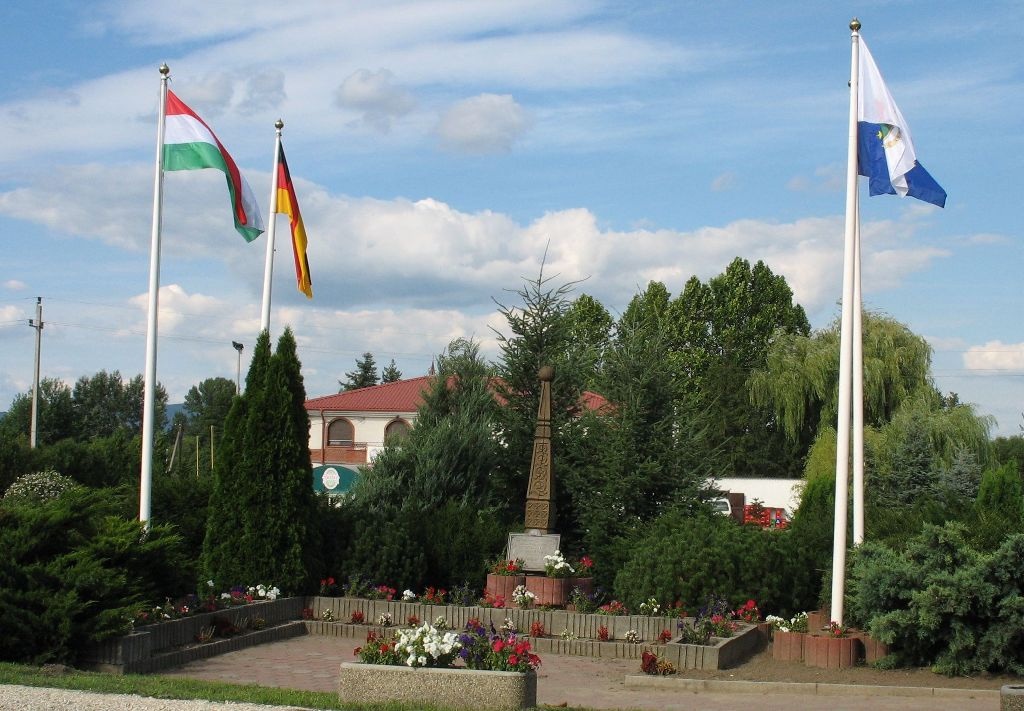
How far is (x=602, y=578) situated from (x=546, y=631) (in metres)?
3.54

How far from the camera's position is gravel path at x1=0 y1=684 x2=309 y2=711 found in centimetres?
772

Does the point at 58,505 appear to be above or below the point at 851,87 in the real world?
below

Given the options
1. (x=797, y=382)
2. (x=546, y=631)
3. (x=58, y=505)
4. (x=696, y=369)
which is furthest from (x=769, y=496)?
(x=58, y=505)

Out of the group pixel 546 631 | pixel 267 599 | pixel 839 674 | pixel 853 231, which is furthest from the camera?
pixel 267 599

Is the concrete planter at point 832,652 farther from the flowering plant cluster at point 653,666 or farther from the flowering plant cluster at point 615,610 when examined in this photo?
the flowering plant cluster at point 615,610

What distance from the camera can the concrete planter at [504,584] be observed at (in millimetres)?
15617

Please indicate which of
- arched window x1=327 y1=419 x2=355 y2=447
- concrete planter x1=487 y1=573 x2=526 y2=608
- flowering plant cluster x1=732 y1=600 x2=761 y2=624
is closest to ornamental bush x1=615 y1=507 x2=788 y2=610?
flowering plant cluster x1=732 y1=600 x2=761 y2=624

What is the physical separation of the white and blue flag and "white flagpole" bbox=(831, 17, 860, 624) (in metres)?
0.09

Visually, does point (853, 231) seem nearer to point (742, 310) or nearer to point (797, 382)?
point (797, 382)

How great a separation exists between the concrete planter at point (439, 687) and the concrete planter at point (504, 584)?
23.4ft

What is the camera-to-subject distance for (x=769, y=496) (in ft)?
130

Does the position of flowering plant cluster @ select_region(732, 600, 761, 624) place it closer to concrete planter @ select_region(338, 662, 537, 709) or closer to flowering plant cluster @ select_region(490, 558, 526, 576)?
flowering plant cluster @ select_region(490, 558, 526, 576)

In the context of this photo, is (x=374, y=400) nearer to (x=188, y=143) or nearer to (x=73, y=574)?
(x=188, y=143)

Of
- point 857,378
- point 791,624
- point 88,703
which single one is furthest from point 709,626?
point 88,703
